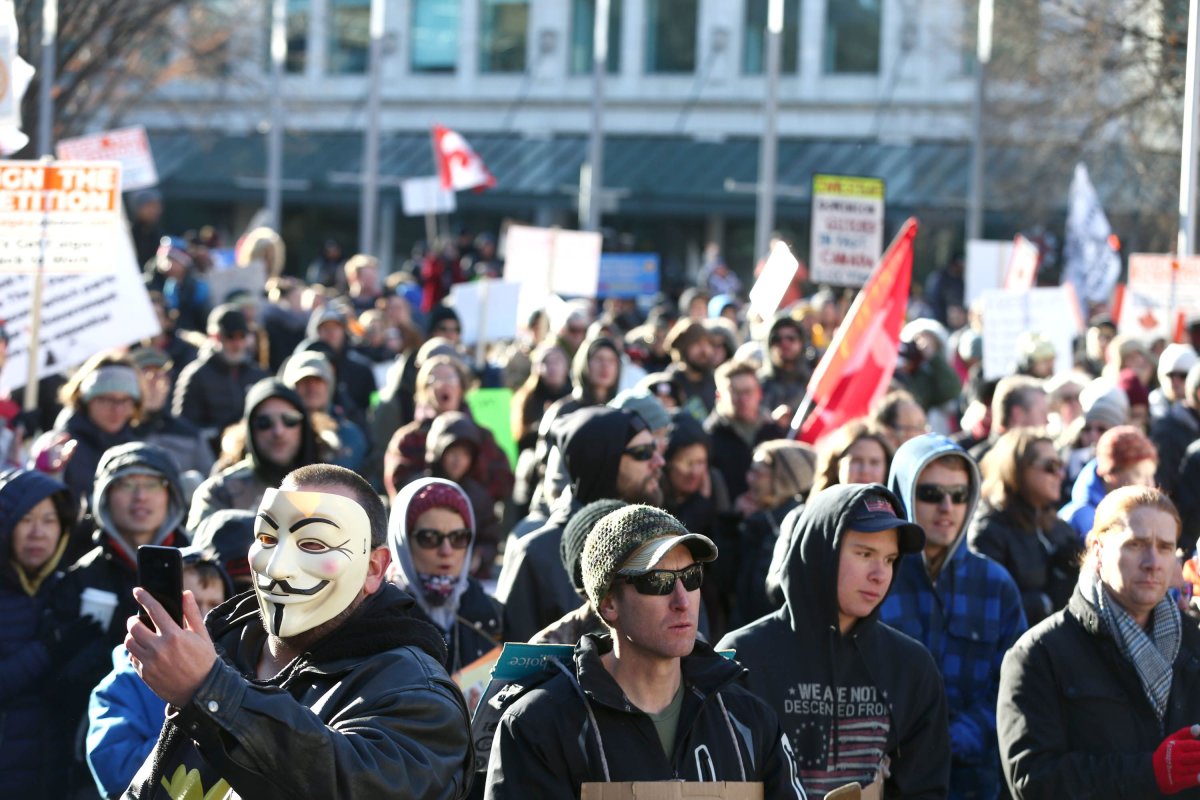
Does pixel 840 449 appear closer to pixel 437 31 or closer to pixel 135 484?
pixel 135 484

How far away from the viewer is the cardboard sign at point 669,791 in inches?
163

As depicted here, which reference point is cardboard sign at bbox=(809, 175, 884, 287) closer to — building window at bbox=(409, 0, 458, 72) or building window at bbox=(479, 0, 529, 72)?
building window at bbox=(479, 0, 529, 72)

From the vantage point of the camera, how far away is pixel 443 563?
6422 millimetres

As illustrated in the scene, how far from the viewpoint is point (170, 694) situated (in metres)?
3.32

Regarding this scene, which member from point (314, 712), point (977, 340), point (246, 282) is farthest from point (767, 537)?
point (246, 282)

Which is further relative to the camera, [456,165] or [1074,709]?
[456,165]

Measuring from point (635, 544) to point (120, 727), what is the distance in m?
1.82

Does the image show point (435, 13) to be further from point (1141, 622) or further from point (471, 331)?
point (1141, 622)

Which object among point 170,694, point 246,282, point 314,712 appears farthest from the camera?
point 246,282

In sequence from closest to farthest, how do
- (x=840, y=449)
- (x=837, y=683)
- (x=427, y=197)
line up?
(x=837, y=683)
(x=840, y=449)
(x=427, y=197)

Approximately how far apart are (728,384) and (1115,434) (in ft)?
8.33

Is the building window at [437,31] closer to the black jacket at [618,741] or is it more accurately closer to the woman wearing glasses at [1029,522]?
the woman wearing glasses at [1029,522]

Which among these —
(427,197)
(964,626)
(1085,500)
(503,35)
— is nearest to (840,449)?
(1085,500)

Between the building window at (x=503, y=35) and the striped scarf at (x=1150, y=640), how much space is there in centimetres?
4230
